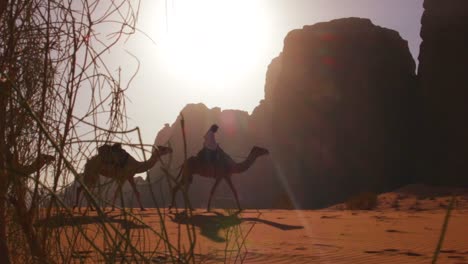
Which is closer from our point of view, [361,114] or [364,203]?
[364,203]

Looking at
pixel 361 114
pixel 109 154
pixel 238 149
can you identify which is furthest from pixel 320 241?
pixel 238 149

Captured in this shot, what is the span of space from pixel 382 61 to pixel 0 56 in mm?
39834

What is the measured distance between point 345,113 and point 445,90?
907cm

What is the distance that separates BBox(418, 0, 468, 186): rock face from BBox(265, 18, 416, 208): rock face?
3.96 meters

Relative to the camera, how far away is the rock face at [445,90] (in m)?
31.5

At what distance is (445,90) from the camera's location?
32.6 meters

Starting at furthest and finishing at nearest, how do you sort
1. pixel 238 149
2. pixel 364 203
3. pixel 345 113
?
pixel 238 149 < pixel 345 113 < pixel 364 203

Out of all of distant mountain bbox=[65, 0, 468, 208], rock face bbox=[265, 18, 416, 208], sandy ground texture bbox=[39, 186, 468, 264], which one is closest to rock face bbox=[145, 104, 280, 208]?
distant mountain bbox=[65, 0, 468, 208]

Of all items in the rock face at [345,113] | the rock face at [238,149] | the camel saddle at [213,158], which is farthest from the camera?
the rock face at [238,149]

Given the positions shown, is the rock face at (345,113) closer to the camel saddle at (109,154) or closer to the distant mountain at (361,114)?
the distant mountain at (361,114)

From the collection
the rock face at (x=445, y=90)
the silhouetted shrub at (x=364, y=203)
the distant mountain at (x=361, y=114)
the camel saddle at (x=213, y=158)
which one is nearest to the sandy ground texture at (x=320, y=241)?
the camel saddle at (x=213, y=158)

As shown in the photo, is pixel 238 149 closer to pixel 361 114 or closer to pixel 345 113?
pixel 345 113

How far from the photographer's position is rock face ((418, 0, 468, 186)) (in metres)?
31.5

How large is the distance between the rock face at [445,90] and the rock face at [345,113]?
3959mm
